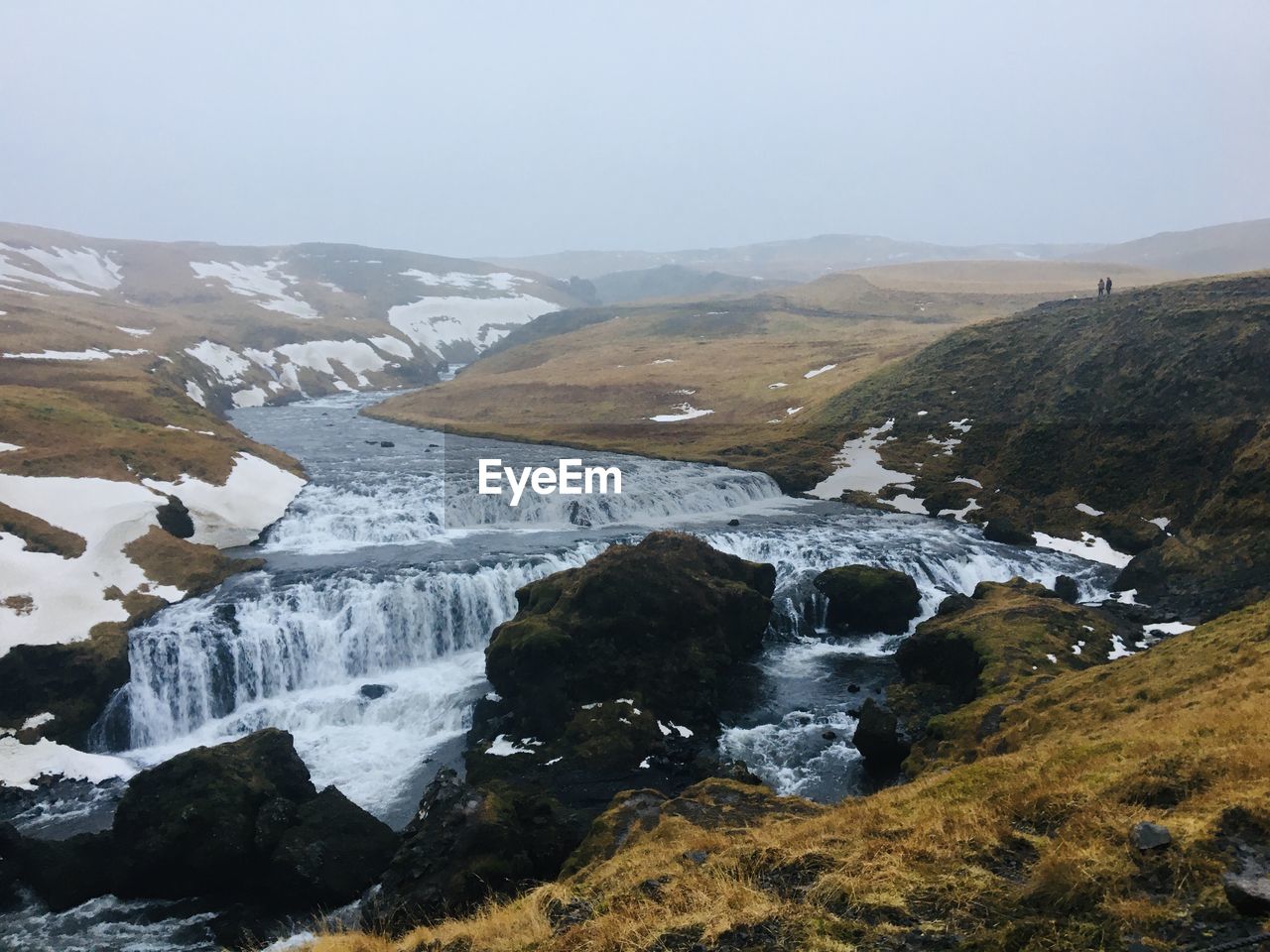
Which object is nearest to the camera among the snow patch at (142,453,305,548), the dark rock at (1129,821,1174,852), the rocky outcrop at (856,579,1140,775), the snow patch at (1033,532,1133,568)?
the dark rock at (1129,821,1174,852)

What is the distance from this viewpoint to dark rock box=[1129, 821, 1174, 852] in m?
7.93

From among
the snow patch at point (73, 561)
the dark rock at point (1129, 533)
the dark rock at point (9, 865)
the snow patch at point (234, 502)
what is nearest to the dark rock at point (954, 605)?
the dark rock at point (1129, 533)

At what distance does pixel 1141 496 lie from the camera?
147 ft

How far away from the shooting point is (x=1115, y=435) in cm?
4984

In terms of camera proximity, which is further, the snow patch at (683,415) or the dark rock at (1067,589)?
the snow patch at (683,415)

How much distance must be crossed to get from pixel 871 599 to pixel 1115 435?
2721 cm

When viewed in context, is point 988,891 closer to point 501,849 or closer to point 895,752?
point 501,849

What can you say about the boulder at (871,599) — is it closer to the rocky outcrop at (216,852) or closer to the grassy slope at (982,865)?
the grassy slope at (982,865)

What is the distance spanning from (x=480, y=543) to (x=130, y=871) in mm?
25202

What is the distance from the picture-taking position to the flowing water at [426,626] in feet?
84.7

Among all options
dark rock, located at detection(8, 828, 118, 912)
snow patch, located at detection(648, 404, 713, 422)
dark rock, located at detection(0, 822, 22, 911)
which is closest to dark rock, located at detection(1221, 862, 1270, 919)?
dark rock, located at detection(8, 828, 118, 912)

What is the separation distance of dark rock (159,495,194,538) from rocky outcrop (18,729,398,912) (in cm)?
2313

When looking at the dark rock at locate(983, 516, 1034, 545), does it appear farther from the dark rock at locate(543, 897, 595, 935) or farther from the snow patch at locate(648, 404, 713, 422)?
the snow patch at locate(648, 404, 713, 422)

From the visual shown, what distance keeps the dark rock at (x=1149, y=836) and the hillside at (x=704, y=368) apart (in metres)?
54.0
